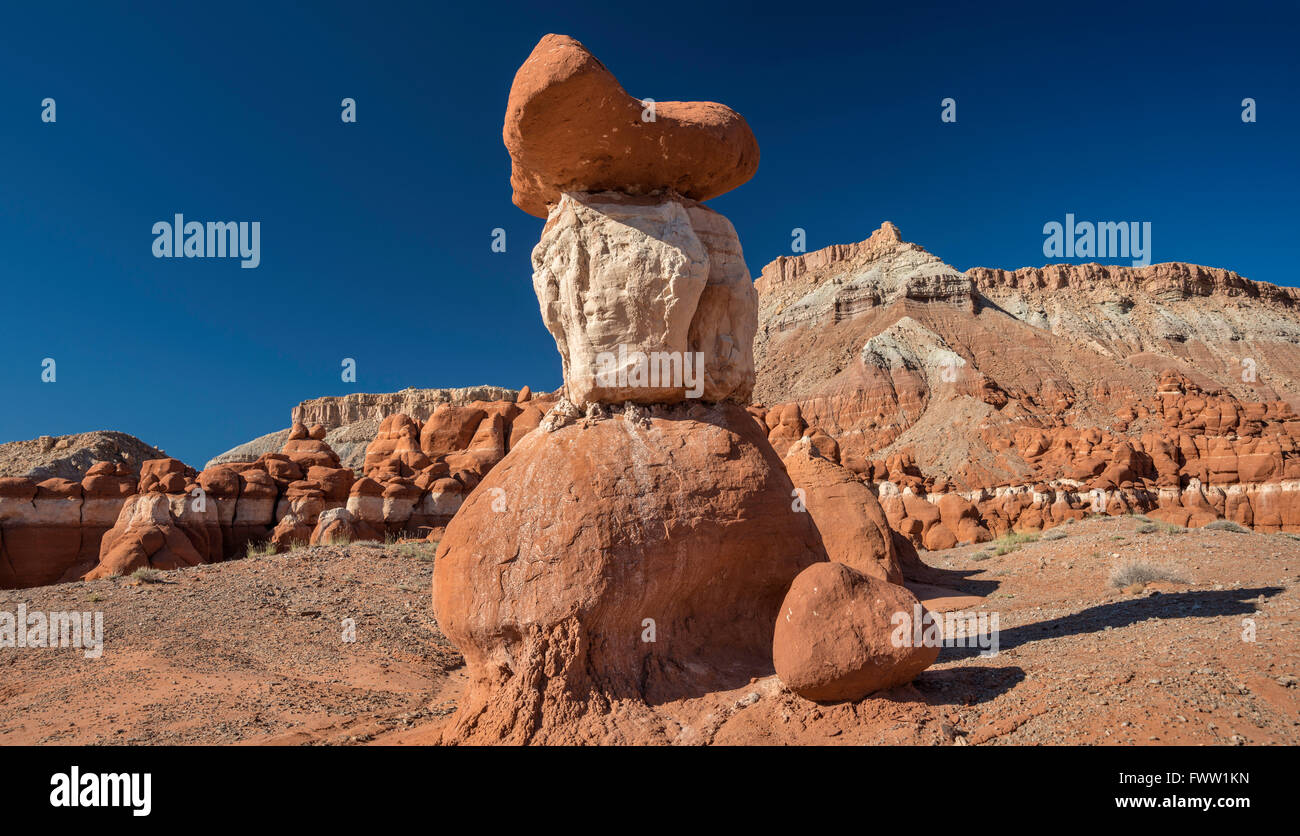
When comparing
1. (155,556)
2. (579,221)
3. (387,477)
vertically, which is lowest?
(155,556)

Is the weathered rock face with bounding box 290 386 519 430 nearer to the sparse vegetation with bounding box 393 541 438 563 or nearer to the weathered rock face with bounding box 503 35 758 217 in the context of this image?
the sparse vegetation with bounding box 393 541 438 563

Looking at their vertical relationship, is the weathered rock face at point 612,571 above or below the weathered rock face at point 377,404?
below

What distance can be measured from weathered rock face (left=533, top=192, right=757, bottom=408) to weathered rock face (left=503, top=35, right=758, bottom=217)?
224mm

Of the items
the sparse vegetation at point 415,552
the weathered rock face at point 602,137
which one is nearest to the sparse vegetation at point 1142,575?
the weathered rock face at point 602,137

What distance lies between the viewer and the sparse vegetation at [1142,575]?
8969 mm

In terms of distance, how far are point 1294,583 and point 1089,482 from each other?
68.4ft

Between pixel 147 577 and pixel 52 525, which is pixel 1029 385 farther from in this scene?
pixel 52 525

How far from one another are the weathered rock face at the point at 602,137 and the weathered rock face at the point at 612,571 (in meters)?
1.94

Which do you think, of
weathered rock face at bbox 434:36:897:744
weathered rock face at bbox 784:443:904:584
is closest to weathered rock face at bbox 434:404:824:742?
weathered rock face at bbox 434:36:897:744

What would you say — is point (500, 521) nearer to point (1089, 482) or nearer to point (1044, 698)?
point (1044, 698)

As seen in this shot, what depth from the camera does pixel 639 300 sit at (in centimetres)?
564

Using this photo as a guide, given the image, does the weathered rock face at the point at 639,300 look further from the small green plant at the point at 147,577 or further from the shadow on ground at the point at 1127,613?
the small green plant at the point at 147,577

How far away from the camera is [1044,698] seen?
425 centimetres

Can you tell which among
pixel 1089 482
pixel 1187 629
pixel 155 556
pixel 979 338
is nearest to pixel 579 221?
pixel 1187 629
